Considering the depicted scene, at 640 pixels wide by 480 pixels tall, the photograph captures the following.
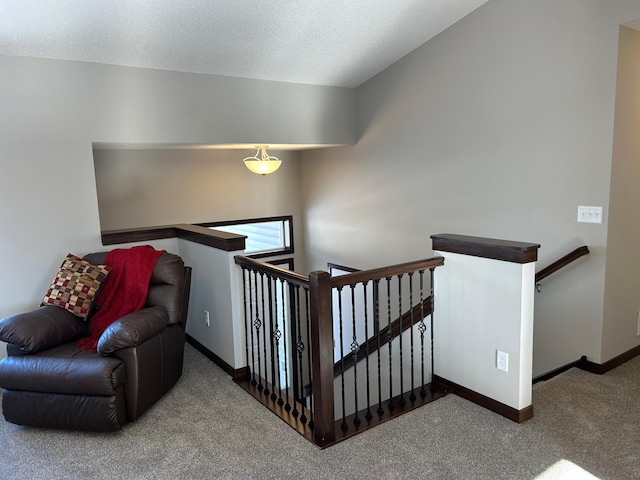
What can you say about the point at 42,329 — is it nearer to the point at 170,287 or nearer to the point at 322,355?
the point at 170,287

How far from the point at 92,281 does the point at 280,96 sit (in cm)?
266

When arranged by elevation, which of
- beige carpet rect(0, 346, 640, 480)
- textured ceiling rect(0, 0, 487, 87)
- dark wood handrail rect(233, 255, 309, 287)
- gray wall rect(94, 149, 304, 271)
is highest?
textured ceiling rect(0, 0, 487, 87)

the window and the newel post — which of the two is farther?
the window

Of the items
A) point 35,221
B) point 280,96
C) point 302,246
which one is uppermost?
point 280,96

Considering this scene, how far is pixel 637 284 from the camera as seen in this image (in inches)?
143

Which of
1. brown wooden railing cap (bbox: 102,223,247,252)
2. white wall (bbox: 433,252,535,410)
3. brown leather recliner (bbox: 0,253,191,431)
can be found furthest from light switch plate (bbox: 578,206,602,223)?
brown leather recliner (bbox: 0,253,191,431)

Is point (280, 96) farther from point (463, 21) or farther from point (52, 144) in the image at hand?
point (52, 144)

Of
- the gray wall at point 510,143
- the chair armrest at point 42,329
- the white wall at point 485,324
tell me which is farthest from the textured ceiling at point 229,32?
the white wall at point 485,324

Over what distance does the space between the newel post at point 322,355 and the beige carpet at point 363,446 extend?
0.37 ft

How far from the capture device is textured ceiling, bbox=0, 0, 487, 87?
10.4ft

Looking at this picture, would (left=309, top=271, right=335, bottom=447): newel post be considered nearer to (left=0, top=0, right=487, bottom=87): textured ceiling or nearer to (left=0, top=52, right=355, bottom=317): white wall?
(left=0, top=0, right=487, bottom=87): textured ceiling

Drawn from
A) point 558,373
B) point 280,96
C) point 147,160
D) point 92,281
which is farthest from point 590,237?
point 147,160

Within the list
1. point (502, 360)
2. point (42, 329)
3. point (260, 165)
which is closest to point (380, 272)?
point (502, 360)

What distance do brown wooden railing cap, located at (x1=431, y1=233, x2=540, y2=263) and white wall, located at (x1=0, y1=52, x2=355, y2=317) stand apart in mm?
2550
